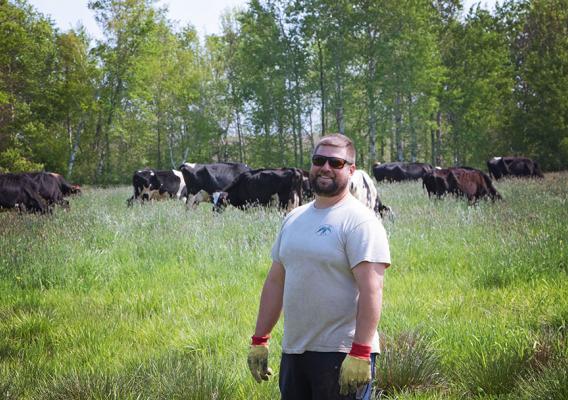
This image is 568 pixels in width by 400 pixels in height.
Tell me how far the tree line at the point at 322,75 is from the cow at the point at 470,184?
748 inches

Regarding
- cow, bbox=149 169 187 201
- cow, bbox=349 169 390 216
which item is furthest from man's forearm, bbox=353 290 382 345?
cow, bbox=149 169 187 201

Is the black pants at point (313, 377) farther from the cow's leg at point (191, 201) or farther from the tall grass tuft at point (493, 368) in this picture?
the cow's leg at point (191, 201)

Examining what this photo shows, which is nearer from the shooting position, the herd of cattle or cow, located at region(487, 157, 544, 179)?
the herd of cattle

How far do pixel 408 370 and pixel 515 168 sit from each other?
27.0 m

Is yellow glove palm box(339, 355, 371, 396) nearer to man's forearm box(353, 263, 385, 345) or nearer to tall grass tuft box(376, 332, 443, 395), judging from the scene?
man's forearm box(353, 263, 385, 345)

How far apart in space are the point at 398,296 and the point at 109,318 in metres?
3.19

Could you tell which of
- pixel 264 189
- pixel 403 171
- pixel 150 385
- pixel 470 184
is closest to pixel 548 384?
pixel 150 385

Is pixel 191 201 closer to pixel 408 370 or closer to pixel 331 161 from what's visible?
pixel 408 370

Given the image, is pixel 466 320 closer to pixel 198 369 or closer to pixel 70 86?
pixel 198 369

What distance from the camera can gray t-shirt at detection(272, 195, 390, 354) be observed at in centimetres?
270

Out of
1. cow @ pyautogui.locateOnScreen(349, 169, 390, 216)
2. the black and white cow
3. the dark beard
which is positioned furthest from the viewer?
the black and white cow

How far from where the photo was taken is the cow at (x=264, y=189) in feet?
52.2

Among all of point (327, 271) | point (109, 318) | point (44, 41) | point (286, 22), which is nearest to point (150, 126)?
point (44, 41)

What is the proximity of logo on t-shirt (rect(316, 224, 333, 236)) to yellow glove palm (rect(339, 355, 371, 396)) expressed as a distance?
59cm
